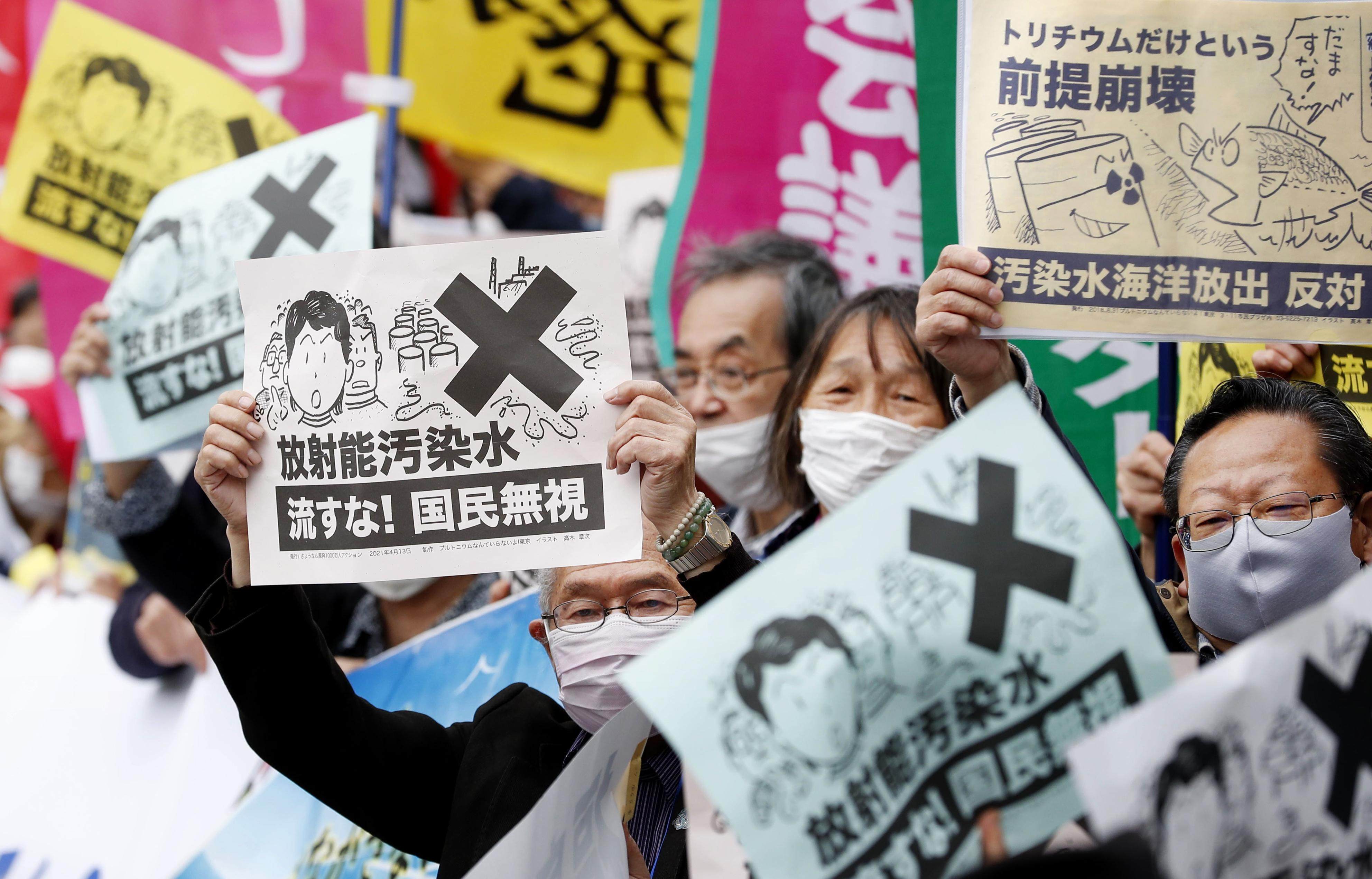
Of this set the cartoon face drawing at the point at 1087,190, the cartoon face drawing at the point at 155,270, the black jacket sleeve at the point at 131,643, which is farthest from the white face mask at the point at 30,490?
the cartoon face drawing at the point at 1087,190

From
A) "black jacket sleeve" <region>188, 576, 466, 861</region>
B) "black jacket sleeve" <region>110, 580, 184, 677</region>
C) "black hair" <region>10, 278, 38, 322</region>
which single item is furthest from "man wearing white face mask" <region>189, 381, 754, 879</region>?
"black hair" <region>10, 278, 38, 322</region>

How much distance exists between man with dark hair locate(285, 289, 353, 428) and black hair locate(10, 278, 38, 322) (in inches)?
167

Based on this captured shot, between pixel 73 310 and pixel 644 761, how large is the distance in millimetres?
2786

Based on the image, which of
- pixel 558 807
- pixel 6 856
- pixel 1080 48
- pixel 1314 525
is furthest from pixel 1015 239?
pixel 6 856

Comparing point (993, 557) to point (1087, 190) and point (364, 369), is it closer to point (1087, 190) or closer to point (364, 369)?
point (1087, 190)

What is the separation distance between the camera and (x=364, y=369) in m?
2.14

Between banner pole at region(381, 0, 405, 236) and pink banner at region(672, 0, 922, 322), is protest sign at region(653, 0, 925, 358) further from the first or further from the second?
banner pole at region(381, 0, 405, 236)

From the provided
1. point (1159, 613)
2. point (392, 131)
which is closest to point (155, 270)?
point (392, 131)

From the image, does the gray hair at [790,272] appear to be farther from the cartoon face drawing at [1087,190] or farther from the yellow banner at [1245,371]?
the cartoon face drawing at [1087,190]

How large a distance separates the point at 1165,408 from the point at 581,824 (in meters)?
1.92

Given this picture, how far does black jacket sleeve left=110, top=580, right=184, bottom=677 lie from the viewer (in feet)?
12.2

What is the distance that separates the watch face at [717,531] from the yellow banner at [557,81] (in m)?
2.70

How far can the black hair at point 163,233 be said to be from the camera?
3.16 meters

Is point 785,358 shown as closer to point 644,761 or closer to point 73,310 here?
point 644,761
